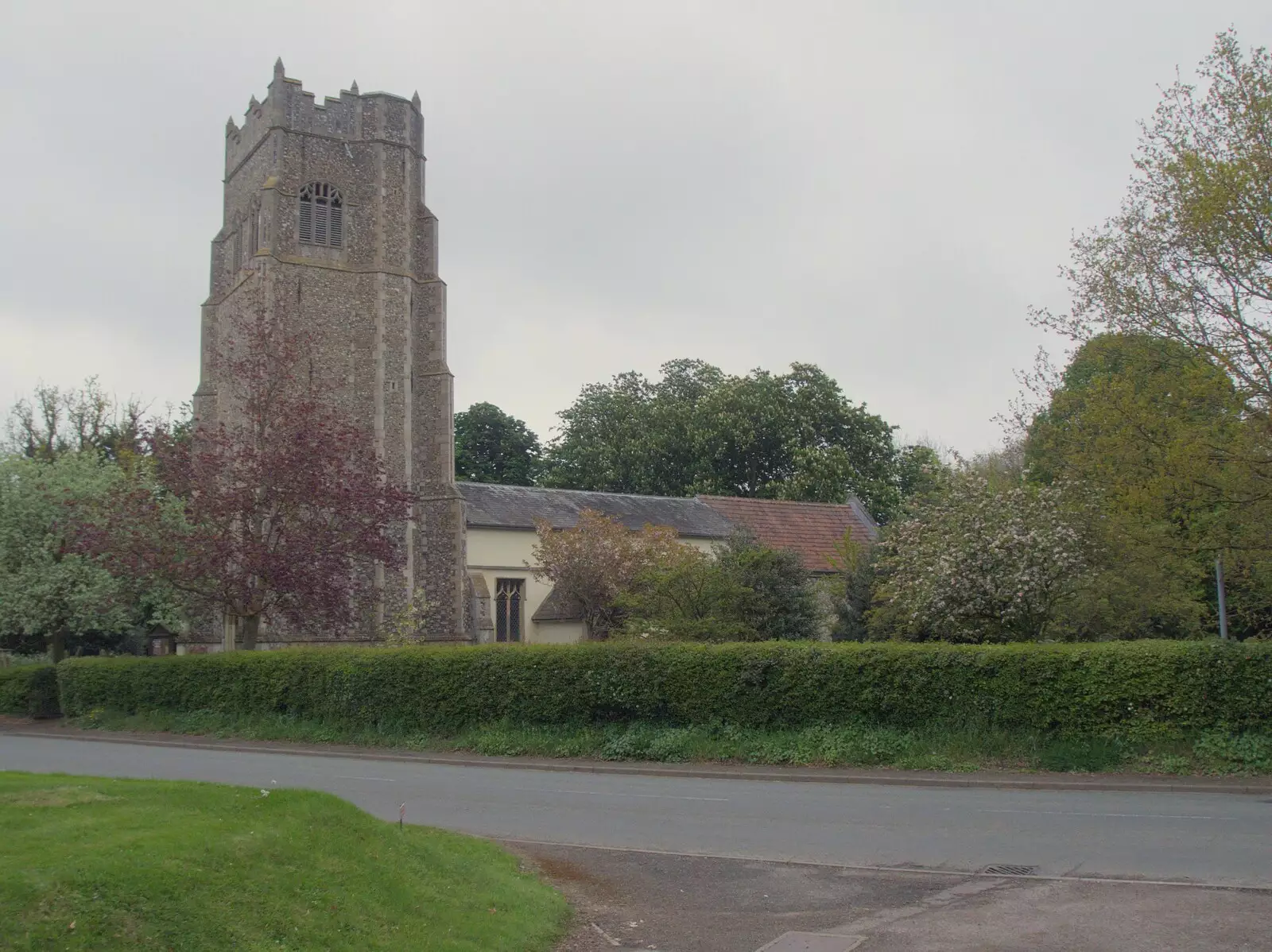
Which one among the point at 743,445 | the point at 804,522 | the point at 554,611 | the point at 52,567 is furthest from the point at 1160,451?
the point at 743,445

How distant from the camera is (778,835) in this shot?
12375mm

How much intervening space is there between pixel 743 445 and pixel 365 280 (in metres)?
24.2

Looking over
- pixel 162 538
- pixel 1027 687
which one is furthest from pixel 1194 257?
pixel 162 538

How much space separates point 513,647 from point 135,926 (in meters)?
16.4

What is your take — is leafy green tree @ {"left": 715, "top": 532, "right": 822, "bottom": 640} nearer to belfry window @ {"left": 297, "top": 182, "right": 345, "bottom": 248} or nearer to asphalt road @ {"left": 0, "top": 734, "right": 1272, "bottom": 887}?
asphalt road @ {"left": 0, "top": 734, "right": 1272, "bottom": 887}

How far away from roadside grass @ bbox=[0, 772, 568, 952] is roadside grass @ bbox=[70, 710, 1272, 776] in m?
10.1

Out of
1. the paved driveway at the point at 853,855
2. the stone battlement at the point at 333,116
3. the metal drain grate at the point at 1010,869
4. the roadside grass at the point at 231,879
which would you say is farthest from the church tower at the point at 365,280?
the roadside grass at the point at 231,879

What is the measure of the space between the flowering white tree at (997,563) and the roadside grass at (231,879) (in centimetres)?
1522

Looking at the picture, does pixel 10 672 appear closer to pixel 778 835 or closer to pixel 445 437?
pixel 445 437

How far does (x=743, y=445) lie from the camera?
58.7 m

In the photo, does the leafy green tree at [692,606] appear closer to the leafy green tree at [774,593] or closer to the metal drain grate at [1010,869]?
the leafy green tree at [774,593]

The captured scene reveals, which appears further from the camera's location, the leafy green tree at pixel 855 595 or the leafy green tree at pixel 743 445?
the leafy green tree at pixel 743 445

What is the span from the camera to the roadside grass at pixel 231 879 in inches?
224

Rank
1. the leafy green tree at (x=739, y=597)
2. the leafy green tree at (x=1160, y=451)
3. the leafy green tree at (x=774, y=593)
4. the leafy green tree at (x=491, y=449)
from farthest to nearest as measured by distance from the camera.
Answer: the leafy green tree at (x=491, y=449) < the leafy green tree at (x=774, y=593) < the leafy green tree at (x=739, y=597) < the leafy green tree at (x=1160, y=451)
